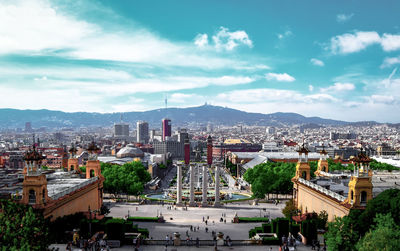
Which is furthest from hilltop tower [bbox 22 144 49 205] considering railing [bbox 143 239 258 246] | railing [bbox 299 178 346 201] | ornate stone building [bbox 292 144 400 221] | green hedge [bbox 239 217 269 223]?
green hedge [bbox 239 217 269 223]

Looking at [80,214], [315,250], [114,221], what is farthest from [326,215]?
[80,214]

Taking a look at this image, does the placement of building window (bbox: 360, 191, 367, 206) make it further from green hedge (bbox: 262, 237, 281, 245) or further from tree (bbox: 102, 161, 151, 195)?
tree (bbox: 102, 161, 151, 195)

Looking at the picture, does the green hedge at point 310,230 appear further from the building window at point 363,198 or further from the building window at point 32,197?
the building window at point 32,197

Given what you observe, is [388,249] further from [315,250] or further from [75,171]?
[75,171]

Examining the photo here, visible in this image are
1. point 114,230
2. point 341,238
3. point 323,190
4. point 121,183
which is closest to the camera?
point 341,238

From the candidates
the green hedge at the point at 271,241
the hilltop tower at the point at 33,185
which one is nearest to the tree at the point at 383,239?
the green hedge at the point at 271,241

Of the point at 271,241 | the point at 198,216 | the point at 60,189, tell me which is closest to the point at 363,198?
the point at 271,241

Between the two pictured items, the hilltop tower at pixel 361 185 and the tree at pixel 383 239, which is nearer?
the tree at pixel 383 239

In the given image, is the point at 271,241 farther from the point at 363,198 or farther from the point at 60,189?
the point at 60,189
